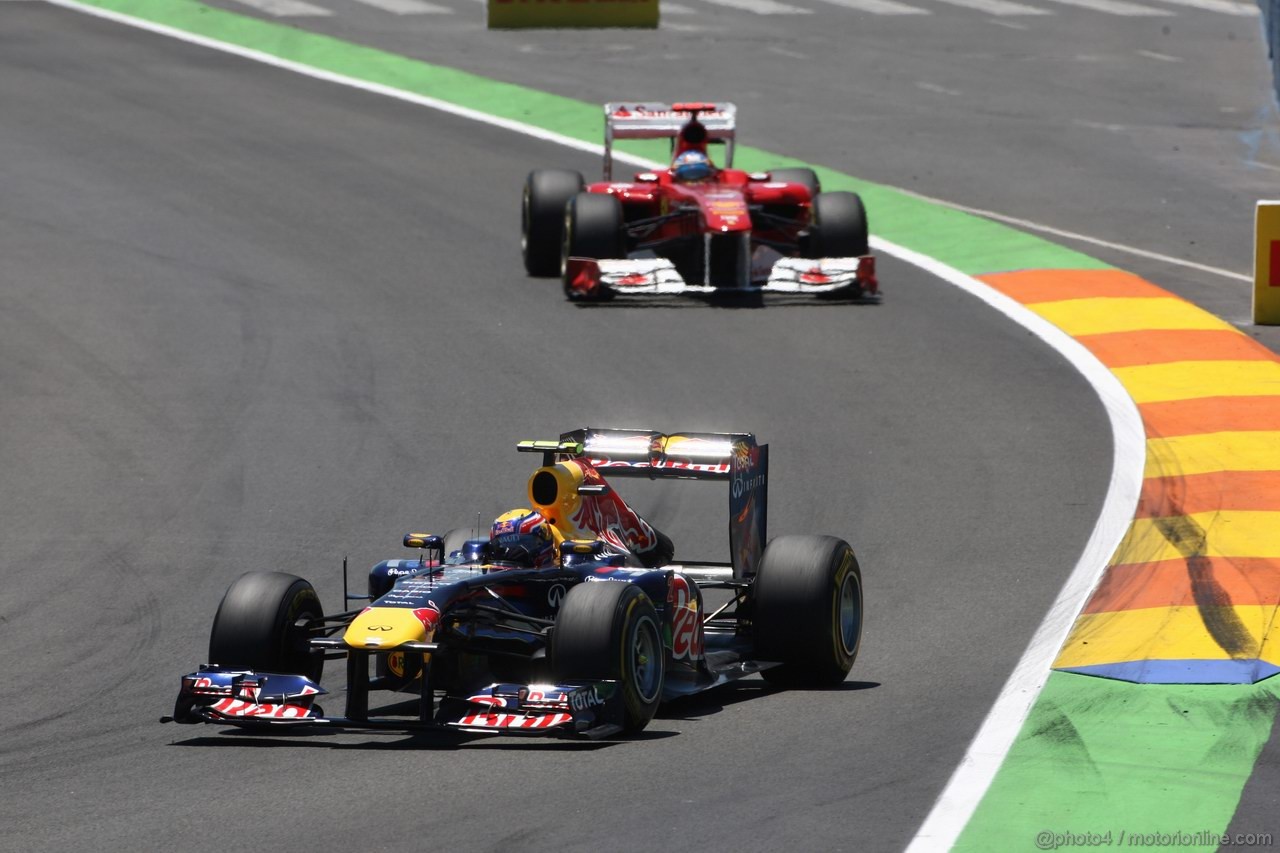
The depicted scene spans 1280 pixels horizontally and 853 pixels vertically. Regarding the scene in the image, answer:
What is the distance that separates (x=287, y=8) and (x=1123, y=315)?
65.5 ft

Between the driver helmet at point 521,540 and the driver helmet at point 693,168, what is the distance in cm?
1138

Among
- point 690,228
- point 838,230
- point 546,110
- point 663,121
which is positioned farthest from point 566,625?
point 546,110

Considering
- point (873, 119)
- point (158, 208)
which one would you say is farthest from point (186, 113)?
point (873, 119)

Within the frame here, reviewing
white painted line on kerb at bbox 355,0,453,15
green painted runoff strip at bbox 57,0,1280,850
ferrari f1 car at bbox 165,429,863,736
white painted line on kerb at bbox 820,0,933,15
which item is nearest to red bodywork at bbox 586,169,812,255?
ferrari f1 car at bbox 165,429,863,736

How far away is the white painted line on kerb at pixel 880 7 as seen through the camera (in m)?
37.8

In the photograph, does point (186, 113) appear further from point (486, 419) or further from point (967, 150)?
point (486, 419)

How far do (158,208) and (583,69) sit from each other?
31.8 feet

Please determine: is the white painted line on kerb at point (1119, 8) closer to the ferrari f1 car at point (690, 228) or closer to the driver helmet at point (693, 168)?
the ferrari f1 car at point (690, 228)

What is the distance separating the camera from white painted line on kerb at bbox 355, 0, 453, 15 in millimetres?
36031

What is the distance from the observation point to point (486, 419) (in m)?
16.5

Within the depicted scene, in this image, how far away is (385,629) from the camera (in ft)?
30.1

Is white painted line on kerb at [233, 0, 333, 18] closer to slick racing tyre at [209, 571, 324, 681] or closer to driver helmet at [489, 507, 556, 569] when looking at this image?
driver helmet at [489, 507, 556, 569]

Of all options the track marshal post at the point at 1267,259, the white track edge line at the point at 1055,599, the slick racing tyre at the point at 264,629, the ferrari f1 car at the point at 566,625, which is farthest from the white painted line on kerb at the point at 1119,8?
the slick racing tyre at the point at 264,629

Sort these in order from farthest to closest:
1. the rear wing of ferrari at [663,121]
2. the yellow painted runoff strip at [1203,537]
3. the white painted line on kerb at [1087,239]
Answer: the white painted line on kerb at [1087,239] < the rear wing of ferrari at [663,121] < the yellow painted runoff strip at [1203,537]
